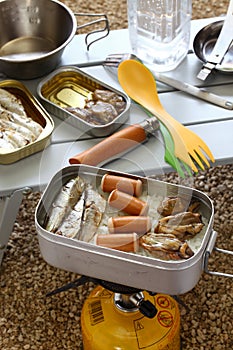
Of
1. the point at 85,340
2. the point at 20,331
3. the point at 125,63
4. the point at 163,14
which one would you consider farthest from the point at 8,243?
the point at 163,14

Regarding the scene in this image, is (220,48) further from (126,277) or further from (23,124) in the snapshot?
(126,277)

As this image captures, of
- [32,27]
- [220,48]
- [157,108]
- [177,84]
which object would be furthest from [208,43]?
[32,27]

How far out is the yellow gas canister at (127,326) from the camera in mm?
1516

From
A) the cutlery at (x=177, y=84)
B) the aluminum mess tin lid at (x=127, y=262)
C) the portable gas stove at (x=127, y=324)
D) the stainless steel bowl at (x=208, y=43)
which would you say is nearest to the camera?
the aluminum mess tin lid at (x=127, y=262)

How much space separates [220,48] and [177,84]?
15 cm

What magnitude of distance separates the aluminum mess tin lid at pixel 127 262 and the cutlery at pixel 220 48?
1.58 feet

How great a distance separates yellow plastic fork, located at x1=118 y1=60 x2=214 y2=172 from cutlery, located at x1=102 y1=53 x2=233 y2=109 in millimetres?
61

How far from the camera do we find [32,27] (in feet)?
6.31

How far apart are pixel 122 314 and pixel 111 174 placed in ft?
1.05

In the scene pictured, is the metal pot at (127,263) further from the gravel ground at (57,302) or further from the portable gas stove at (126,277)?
the gravel ground at (57,302)

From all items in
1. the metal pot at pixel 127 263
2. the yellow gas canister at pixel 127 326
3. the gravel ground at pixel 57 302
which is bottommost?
the gravel ground at pixel 57 302

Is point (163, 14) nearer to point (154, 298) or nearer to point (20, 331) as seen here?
point (154, 298)

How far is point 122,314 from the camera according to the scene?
1.54 m

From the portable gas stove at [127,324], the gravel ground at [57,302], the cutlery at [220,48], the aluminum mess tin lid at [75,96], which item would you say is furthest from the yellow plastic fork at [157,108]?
the gravel ground at [57,302]
